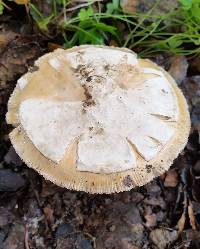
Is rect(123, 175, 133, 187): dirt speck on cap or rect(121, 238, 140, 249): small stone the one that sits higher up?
rect(123, 175, 133, 187): dirt speck on cap

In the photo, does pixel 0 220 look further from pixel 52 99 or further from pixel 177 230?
pixel 177 230

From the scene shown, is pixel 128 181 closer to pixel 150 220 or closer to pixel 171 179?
pixel 150 220

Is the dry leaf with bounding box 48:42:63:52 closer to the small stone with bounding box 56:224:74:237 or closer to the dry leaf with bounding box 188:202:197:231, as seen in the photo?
the small stone with bounding box 56:224:74:237

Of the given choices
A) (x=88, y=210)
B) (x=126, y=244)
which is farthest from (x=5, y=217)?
(x=126, y=244)

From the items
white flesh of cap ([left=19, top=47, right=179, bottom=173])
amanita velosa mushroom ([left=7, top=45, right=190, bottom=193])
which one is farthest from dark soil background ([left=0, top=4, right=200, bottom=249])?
white flesh of cap ([left=19, top=47, right=179, bottom=173])

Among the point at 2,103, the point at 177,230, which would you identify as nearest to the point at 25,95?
the point at 2,103

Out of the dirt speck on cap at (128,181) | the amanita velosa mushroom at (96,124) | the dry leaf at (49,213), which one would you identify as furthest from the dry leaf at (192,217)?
the dry leaf at (49,213)

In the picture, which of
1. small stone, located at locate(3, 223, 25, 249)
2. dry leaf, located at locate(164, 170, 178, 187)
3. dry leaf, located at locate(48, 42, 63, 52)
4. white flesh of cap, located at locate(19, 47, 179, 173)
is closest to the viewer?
white flesh of cap, located at locate(19, 47, 179, 173)
